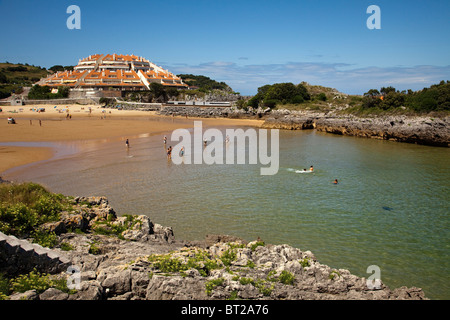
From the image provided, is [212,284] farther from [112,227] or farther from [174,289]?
[112,227]

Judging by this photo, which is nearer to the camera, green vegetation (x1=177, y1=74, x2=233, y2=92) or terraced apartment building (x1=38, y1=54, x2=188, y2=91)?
terraced apartment building (x1=38, y1=54, x2=188, y2=91)

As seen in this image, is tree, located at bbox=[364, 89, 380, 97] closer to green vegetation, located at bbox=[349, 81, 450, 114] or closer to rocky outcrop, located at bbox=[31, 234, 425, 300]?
green vegetation, located at bbox=[349, 81, 450, 114]

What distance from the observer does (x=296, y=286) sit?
6.89m

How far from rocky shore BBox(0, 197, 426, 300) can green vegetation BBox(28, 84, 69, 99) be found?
9758cm

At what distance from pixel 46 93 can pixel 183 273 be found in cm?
10477

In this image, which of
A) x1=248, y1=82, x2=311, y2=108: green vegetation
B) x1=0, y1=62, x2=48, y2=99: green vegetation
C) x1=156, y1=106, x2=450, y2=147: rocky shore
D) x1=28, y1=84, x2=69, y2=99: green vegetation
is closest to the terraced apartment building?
x1=28, y1=84, x2=69, y2=99: green vegetation

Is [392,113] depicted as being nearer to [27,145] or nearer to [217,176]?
[217,176]

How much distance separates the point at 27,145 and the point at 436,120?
4520 centimetres

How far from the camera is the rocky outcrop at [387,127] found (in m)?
35.7

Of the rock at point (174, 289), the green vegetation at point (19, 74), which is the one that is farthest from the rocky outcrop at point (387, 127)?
the green vegetation at point (19, 74)

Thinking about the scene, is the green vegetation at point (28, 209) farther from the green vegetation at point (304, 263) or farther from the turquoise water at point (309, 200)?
the green vegetation at point (304, 263)

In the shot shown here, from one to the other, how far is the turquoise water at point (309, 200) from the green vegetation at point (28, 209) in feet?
14.9

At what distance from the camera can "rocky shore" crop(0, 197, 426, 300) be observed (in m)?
6.12
